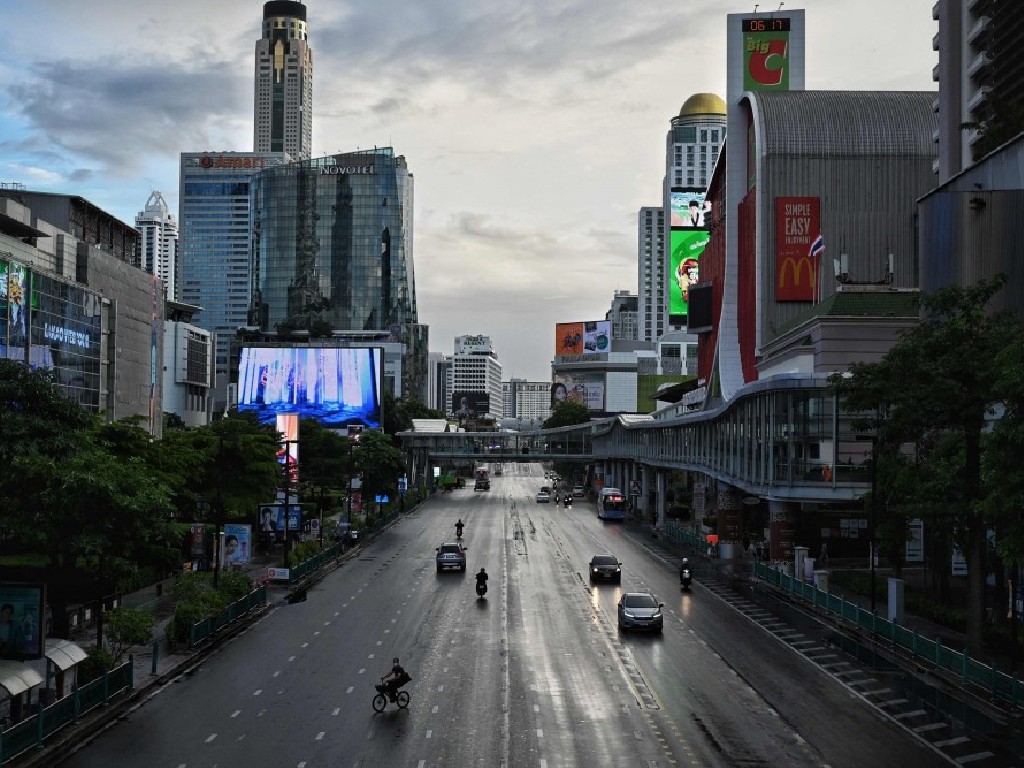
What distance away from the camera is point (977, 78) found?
77625mm

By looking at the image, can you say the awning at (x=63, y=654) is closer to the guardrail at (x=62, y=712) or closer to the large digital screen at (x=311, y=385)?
the guardrail at (x=62, y=712)

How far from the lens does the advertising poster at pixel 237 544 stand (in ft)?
185

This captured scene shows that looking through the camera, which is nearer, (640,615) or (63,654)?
(63,654)

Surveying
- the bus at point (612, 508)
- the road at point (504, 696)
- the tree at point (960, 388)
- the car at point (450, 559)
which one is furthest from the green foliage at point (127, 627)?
the bus at point (612, 508)

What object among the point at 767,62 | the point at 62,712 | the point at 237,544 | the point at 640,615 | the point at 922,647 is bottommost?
the point at 62,712

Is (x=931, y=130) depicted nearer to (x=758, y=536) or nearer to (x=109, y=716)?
(x=758, y=536)

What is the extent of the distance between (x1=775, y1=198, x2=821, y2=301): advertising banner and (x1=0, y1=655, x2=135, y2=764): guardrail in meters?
74.3

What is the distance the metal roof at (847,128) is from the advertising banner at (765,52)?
1880cm

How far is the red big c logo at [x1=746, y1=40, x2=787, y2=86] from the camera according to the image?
384 feet

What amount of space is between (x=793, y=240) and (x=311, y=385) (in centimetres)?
8538

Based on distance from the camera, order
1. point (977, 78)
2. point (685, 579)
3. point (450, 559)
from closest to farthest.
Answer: point (685, 579), point (450, 559), point (977, 78)

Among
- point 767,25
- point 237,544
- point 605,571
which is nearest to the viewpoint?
point 237,544

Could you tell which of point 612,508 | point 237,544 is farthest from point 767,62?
point 237,544

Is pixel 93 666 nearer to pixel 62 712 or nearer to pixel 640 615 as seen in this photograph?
pixel 62 712
